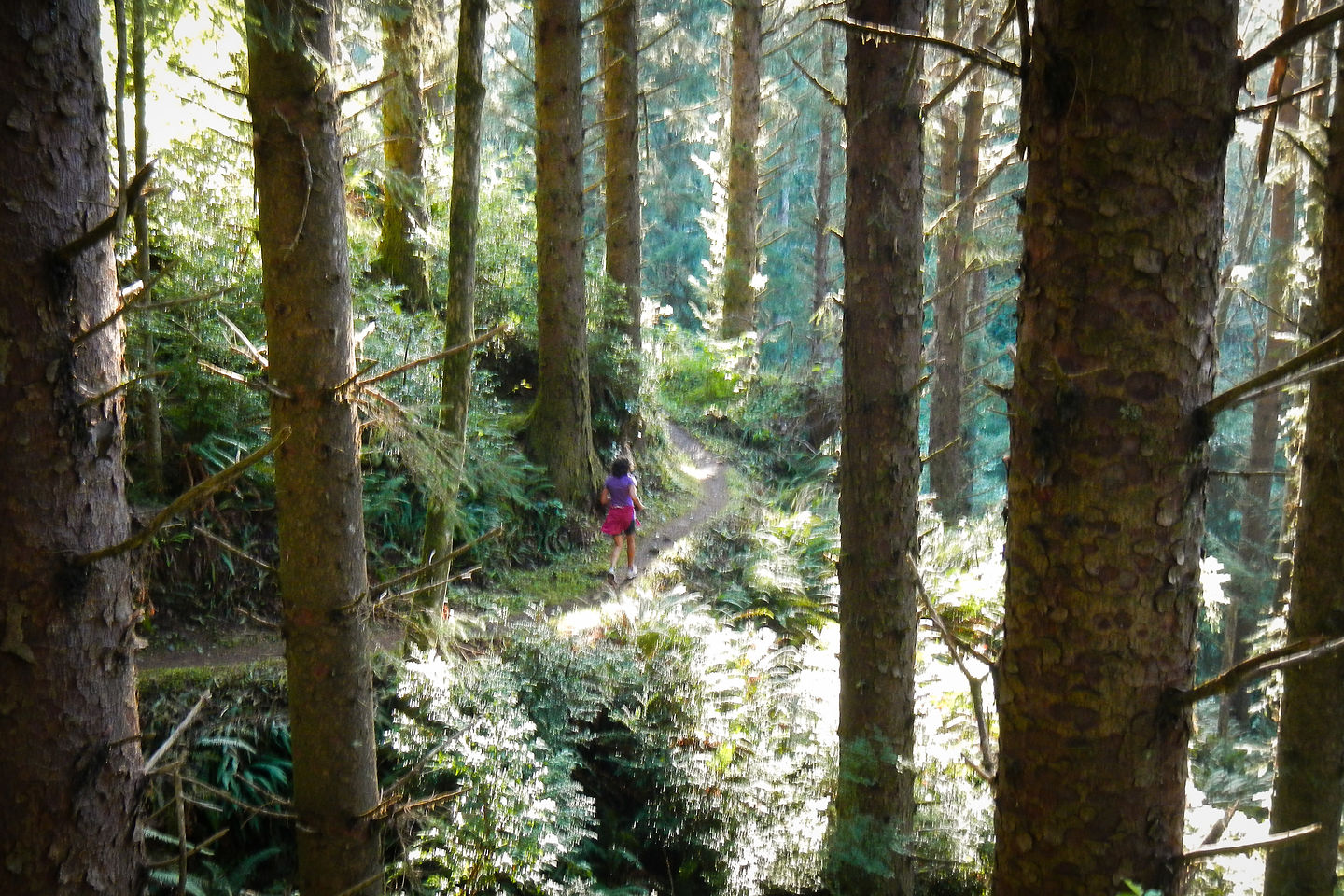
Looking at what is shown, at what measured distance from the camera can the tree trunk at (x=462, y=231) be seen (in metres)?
5.79

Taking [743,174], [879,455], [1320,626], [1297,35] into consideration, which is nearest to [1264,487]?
[743,174]

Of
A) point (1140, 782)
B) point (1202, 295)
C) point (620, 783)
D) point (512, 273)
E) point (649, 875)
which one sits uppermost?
point (512, 273)

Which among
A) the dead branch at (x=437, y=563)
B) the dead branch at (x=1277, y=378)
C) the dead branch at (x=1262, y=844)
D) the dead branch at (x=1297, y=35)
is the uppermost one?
the dead branch at (x=1297, y=35)

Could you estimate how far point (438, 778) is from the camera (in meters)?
5.46

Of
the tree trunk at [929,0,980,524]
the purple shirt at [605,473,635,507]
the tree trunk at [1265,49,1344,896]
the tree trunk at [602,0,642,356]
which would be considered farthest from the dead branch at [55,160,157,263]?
the tree trunk at [929,0,980,524]

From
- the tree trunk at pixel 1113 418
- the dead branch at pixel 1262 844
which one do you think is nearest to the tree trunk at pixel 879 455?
the tree trunk at pixel 1113 418

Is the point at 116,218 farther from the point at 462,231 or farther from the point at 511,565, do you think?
the point at 511,565

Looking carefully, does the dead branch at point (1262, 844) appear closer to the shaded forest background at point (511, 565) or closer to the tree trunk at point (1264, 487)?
the shaded forest background at point (511, 565)

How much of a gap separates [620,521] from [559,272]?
3156 mm

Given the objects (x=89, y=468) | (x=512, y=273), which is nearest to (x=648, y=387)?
(x=512, y=273)

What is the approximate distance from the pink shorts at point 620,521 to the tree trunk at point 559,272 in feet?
2.88

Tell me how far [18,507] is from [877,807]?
14.2 feet

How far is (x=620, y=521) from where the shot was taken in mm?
9750

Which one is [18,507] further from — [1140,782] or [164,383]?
[164,383]
